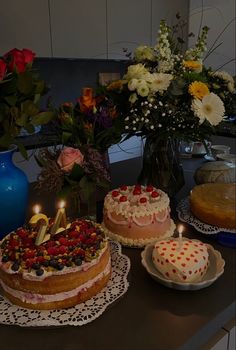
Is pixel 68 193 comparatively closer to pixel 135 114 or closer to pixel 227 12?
pixel 135 114

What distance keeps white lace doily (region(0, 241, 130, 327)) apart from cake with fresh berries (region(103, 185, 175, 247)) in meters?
0.16

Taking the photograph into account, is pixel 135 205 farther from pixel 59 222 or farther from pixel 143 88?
pixel 143 88

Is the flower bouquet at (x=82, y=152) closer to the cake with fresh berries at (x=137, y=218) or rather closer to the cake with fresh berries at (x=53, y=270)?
the cake with fresh berries at (x=137, y=218)

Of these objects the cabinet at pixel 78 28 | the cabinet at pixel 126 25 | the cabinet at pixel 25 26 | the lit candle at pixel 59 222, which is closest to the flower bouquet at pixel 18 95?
the lit candle at pixel 59 222

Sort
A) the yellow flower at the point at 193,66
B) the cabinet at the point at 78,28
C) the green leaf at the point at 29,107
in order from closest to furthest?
the green leaf at the point at 29,107, the yellow flower at the point at 193,66, the cabinet at the point at 78,28

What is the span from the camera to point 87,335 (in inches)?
25.0

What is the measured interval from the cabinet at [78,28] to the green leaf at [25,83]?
194cm

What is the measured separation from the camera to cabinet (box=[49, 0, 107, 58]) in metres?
2.59

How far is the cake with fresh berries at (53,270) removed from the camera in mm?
679

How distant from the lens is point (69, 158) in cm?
89

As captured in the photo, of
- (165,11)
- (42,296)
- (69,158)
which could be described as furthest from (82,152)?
(165,11)

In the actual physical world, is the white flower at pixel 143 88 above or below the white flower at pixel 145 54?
below

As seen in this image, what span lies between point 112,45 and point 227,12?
1101mm

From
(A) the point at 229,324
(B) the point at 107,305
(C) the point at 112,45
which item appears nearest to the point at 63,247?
(B) the point at 107,305
